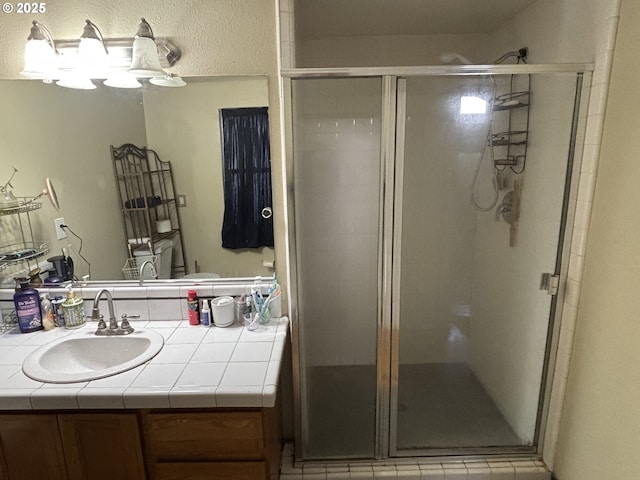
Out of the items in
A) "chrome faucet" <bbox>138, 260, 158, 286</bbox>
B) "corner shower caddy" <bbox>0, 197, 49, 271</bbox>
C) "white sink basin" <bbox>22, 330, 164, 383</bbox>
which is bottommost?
"white sink basin" <bbox>22, 330, 164, 383</bbox>

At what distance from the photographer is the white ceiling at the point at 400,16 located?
5.94 feet

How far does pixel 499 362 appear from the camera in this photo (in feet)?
6.70

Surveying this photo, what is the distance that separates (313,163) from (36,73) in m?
1.14

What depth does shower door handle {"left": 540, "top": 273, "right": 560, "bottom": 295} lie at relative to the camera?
1639 millimetres

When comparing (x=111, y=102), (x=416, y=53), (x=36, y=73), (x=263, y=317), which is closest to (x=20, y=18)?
(x=36, y=73)

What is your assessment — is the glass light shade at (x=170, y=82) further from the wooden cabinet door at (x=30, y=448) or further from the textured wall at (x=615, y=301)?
the textured wall at (x=615, y=301)

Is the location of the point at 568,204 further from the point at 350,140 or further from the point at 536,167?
the point at 350,140

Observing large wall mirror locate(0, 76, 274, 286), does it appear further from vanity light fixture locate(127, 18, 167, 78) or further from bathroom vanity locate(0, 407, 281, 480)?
bathroom vanity locate(0, 407, 281, 480)

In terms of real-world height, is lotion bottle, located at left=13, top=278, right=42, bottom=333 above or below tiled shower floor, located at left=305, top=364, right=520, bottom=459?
above

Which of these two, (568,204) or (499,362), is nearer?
(568,204)

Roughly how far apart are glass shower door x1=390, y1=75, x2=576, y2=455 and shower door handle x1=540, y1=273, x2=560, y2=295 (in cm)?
3

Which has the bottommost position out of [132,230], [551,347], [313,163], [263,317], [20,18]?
[551,347]

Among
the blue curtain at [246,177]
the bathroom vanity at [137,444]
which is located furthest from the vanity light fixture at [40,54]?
the bathroom vanity at [137,444]

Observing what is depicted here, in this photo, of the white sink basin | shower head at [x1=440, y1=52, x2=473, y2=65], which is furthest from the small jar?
shower head at [x1=440, y1=52, x2=473, y2=65]
